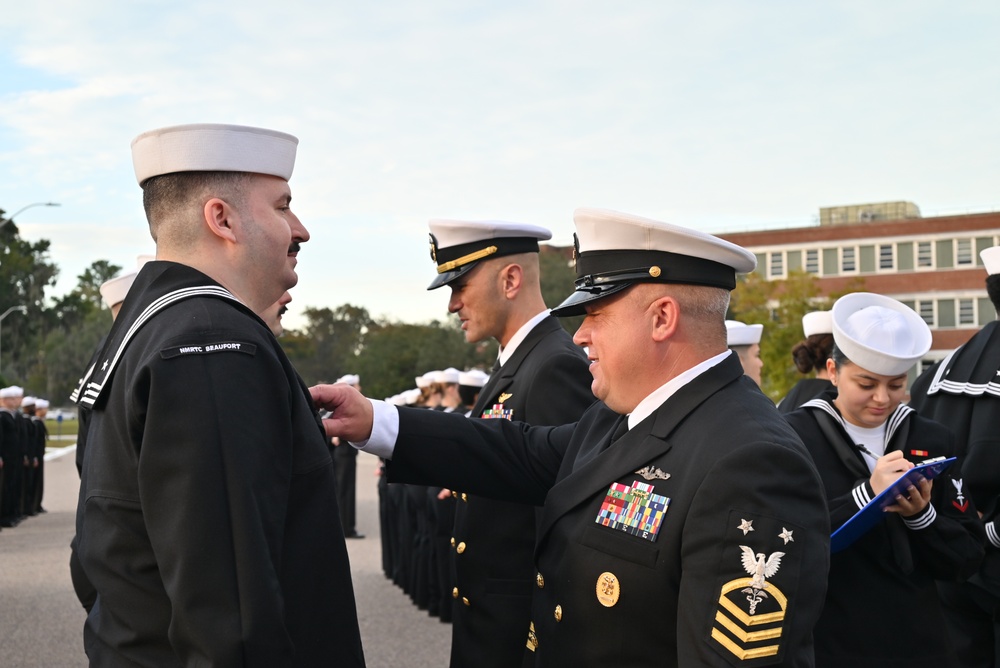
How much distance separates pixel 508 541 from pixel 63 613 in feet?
26.6

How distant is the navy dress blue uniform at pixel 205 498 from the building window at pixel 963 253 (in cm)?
7412

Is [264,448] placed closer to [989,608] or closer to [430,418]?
[430,418]

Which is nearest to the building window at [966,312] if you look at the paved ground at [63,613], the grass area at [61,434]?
the grass area at [61,434]

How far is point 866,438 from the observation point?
14.8 ft

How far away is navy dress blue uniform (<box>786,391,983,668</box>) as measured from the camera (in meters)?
4.07

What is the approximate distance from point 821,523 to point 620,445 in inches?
25.3

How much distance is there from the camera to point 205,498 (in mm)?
2297

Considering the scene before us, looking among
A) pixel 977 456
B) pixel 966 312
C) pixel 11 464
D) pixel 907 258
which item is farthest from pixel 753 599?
pixel 907 258

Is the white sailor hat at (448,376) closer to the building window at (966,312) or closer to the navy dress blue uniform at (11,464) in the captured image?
the navy dress blue uniform at (11,464)

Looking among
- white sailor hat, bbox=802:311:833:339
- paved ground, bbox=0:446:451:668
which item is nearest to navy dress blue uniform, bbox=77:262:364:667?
white sailor hat, bbox=802:311:833:339

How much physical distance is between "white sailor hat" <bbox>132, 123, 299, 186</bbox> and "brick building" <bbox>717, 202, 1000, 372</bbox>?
229 ft

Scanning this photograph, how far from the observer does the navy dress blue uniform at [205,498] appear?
229 centimetres

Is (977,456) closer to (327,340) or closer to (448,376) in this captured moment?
(448,376)

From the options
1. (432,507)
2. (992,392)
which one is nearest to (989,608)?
(992,392)
